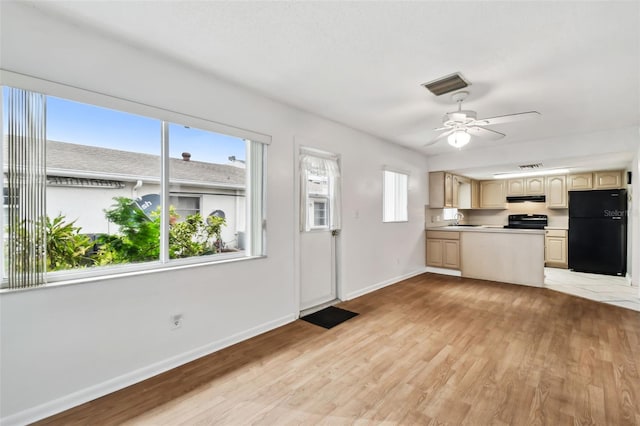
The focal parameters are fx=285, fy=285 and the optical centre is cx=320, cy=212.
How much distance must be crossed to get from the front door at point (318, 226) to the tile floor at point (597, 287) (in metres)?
3.98

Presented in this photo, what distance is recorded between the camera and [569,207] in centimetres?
615

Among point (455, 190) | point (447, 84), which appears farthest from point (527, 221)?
point (447, 84)

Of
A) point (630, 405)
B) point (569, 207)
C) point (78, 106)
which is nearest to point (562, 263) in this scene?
point (569, 207)

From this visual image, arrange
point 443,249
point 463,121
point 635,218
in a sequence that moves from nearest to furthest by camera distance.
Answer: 1. point 463,121
2. point 635,218
3. point 443,249

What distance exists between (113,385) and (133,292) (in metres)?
0.66

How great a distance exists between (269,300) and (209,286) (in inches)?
30.2

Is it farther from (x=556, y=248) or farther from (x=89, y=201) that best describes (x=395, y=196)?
(x=89, y=201)

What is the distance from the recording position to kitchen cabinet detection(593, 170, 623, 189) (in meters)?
5.82

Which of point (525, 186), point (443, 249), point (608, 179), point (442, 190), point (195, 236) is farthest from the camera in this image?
point (525, 186)

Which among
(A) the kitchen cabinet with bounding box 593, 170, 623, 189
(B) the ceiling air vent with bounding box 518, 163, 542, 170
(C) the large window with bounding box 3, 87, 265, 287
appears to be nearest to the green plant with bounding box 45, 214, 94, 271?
(C) the large window with bounding box 3, 87, 265, 287

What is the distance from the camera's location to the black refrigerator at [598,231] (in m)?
5.60

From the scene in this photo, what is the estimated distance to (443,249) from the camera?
19.8 feet

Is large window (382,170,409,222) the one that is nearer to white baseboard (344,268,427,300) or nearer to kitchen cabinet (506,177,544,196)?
white baseboard (344,268,427,300)

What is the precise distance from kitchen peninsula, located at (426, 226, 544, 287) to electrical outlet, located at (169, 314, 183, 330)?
5224 mm
